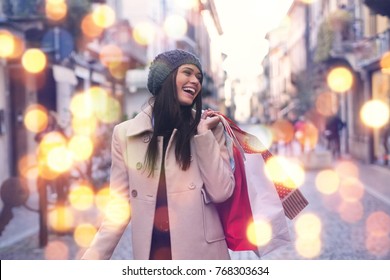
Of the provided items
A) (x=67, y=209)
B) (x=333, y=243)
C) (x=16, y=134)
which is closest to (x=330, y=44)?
(x=16, y=134)

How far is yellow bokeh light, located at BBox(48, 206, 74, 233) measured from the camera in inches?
272

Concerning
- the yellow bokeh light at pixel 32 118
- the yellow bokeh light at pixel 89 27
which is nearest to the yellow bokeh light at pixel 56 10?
the yellow bokeh light at pixel 89 27

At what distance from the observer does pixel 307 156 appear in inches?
551

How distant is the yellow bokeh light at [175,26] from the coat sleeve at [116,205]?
1128 inches

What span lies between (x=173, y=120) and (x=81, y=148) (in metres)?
8.73

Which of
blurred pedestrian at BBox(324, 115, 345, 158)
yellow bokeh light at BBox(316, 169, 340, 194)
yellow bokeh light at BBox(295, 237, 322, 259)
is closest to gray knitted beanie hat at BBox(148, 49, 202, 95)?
yellow bokeh light at BBox(295, 237, 322, 259)

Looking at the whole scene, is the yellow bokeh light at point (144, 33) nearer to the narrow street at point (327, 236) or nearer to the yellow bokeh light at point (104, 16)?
the yellow bokeh light at point (104, 16)

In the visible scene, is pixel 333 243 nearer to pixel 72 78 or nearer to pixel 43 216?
pixel 43 216

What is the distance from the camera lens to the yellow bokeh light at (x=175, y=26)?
31281 mm

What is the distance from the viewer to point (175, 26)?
107 ft

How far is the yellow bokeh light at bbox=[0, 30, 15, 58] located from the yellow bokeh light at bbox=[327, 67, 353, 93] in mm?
→ 12605

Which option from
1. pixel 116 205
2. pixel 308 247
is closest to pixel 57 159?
pixel 308 247

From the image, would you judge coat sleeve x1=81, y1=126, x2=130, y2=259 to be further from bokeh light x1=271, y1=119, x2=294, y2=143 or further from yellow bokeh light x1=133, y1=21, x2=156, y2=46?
yellow bokeh light x1=133, y1=21, x2=156, y2=46

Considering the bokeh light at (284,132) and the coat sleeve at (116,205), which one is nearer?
the coat sleeve at (116,205)
